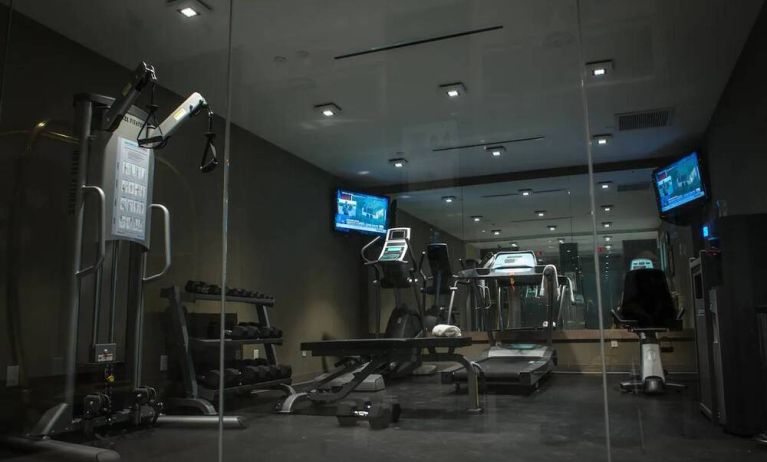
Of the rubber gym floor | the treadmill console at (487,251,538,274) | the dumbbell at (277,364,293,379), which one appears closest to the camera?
the rubber gym floor

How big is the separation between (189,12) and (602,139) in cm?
286

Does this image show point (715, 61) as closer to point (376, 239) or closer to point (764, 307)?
point (764, 307)

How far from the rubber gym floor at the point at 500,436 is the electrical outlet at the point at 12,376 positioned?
67cm

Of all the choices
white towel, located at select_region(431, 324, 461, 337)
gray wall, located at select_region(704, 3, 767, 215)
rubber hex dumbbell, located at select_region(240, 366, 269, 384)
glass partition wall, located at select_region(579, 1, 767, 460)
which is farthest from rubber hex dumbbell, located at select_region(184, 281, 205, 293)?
gray wall, located at select_region(704, 3, 767, 215)

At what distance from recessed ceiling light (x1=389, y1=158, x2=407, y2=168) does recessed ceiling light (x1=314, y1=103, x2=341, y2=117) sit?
0.74m

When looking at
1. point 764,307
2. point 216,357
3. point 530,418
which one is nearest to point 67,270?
point 216,357

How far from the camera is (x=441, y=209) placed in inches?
165

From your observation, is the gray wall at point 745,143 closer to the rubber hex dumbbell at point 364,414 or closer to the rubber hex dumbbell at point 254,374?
the rubber hex dumbbell at point 364,414

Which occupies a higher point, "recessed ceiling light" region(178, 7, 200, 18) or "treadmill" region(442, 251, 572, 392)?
"recessed ceiling light" region(178, 7, 200, 18)

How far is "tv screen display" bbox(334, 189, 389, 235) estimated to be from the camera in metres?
4.18

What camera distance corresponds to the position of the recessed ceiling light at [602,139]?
131 inches

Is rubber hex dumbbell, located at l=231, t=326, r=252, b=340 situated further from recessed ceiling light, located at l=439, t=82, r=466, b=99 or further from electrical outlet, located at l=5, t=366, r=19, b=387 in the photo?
recessed ceiling light, located at l=439, t=82, r=466, b=99

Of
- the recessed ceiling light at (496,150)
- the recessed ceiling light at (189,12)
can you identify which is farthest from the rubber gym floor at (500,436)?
the recessed ceiling light at (189,12)

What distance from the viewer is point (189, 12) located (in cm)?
382
